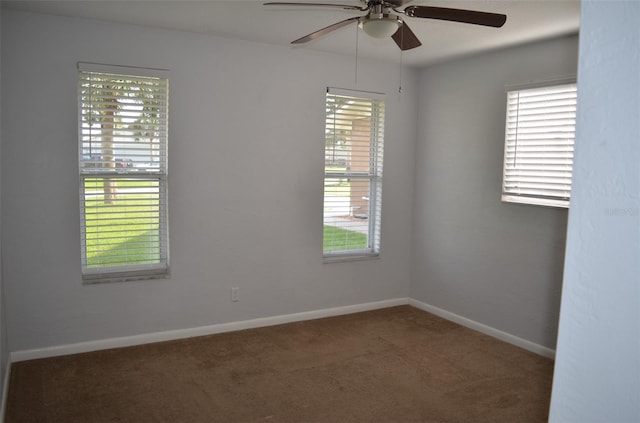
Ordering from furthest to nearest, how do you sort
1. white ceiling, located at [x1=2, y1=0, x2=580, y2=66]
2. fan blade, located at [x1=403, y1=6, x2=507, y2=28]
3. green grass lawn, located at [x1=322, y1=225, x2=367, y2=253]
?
green grass lawn, located at [x1=322, y1=225, x2=367, y2=253] < white ceiling, located at [x1=2, y1=0, x2=580, y2=66] < fan blade, located at [x1=403, y1=6, x2=507, y2=28]

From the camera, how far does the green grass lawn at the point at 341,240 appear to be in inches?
181

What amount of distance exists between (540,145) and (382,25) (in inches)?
78.1

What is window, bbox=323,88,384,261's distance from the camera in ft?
14.8

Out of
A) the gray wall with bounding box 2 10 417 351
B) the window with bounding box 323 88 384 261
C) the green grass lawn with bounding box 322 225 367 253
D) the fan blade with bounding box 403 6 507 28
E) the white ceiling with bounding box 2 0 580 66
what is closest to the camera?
the fan blade with bounding box 403 6 507 28

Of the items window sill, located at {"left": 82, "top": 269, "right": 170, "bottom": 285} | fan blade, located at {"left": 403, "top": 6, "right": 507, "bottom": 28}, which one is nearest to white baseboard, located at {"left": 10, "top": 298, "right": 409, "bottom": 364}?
window sill, located at {"left": 82, "top": 269, "right": 170, "bottom": 285}

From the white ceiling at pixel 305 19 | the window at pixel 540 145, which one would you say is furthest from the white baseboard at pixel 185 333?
the white ceiling at pixel 305 19

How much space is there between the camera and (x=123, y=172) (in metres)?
3.66

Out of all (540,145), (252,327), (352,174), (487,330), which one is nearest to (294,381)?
(252,327)

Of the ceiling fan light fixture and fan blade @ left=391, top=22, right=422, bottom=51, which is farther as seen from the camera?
fan blade @ left=391, top=22, right=422, bottom=51

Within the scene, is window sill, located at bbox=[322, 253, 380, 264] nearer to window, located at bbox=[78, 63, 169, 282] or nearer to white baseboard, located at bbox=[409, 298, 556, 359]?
white baseboard, located at bbox=[409, 298, 556, 359]

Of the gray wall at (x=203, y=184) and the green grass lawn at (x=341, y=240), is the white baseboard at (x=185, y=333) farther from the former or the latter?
the green grass lawn at (x=341, y=240)

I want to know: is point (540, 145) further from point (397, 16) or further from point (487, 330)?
point (397, 16)

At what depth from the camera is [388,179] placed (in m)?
4.82

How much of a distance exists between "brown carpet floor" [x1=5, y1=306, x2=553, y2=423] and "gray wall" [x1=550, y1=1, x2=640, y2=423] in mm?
2358
